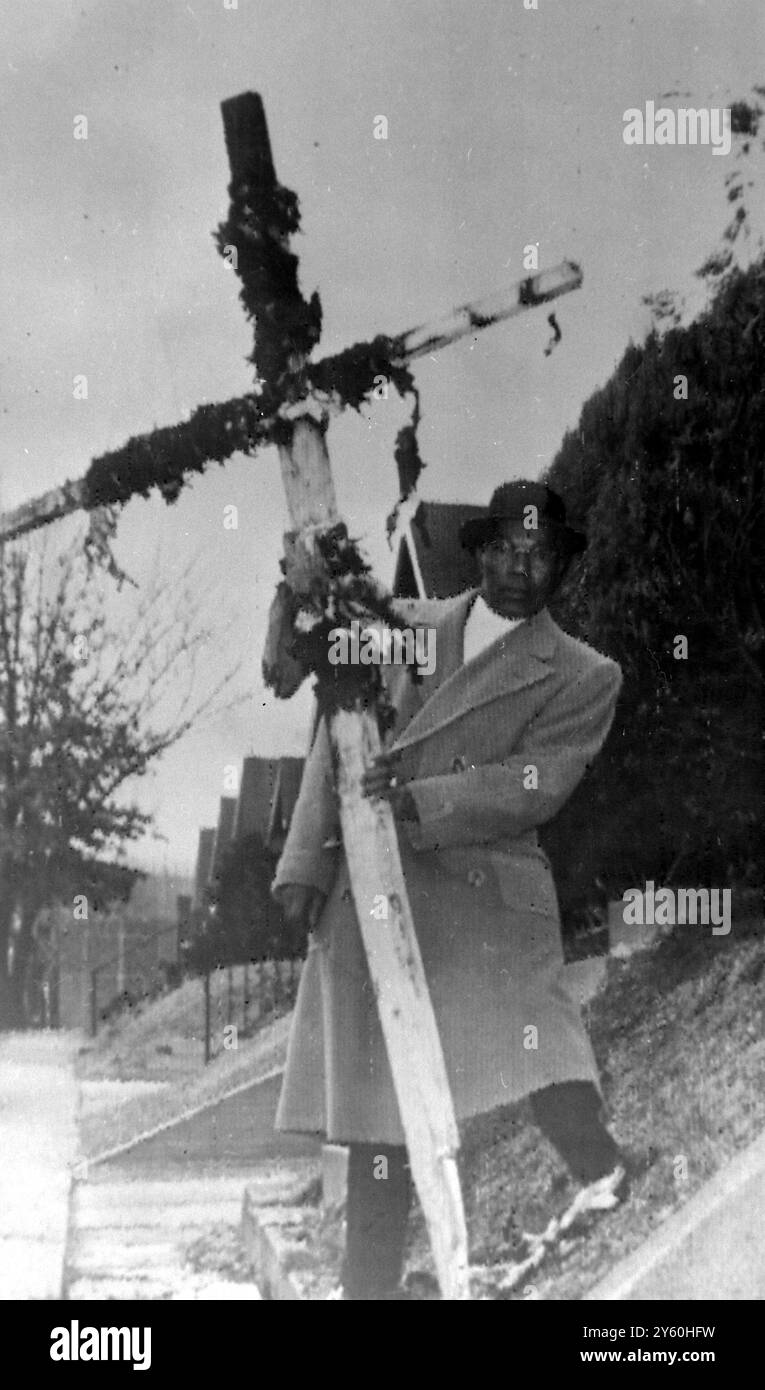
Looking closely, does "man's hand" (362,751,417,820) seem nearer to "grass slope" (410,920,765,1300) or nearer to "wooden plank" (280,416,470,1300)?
"wooden plank" (280,416,470,1300)

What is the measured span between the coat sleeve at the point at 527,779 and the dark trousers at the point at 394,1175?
0.65m

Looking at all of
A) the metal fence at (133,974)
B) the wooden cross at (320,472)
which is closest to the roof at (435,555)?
the wooden cross at (320,472)

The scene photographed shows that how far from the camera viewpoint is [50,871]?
15.8 ft

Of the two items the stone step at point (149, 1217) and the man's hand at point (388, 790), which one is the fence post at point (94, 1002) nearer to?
the stone step at point (149, 1217)

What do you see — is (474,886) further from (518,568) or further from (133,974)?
(133,974)

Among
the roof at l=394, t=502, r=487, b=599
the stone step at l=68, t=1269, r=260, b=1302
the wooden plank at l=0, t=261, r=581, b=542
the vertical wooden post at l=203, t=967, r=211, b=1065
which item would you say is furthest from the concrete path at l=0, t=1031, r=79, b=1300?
the roof at l=394, t=502, r=487, b=599

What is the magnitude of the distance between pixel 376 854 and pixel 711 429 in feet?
5.27

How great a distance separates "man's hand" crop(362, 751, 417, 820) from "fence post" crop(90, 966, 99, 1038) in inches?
65.1

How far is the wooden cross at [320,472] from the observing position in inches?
155

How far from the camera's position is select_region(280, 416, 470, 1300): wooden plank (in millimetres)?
3846

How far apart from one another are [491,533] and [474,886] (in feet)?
2.83

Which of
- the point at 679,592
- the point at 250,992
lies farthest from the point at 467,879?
the point at 679,592
